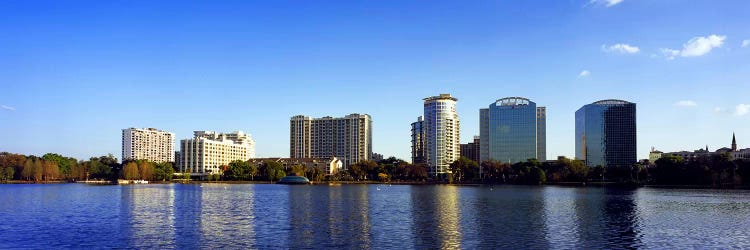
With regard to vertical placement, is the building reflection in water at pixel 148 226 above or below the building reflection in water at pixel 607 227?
above

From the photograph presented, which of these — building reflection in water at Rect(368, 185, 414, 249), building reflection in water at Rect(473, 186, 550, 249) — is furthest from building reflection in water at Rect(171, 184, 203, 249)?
building reflection in water at Rect(473, 186, 550, 249)

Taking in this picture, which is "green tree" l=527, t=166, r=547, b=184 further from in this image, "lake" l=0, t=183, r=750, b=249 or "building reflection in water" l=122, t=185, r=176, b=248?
"building reflection in water" l=122, t=185, r=176, b=248

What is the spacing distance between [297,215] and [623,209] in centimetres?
3877

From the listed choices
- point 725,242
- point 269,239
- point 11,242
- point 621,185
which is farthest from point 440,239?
point 621,185

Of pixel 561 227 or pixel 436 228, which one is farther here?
pixel 561 227

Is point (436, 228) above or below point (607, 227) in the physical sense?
above

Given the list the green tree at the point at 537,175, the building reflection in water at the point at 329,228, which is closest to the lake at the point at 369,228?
the building reflection in water at the point at 329,228

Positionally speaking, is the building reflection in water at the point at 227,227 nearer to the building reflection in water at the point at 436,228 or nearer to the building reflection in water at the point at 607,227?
the building reflection in water at the point at 436,228

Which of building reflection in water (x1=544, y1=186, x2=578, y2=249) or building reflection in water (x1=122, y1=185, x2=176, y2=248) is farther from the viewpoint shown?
building reflection in water (x1=544, y1=186, x2=578, y2=249)

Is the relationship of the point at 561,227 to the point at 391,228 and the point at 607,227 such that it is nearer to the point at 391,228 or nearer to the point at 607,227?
the point at 607,227

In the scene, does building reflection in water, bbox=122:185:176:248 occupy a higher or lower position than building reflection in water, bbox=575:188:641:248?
higher

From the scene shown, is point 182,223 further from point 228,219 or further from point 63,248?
point 63,248

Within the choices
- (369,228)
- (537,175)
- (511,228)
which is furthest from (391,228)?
(537,175)

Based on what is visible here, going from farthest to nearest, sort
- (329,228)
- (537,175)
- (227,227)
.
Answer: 1. (537,175)
2. (227,227)
3. (329,228)
